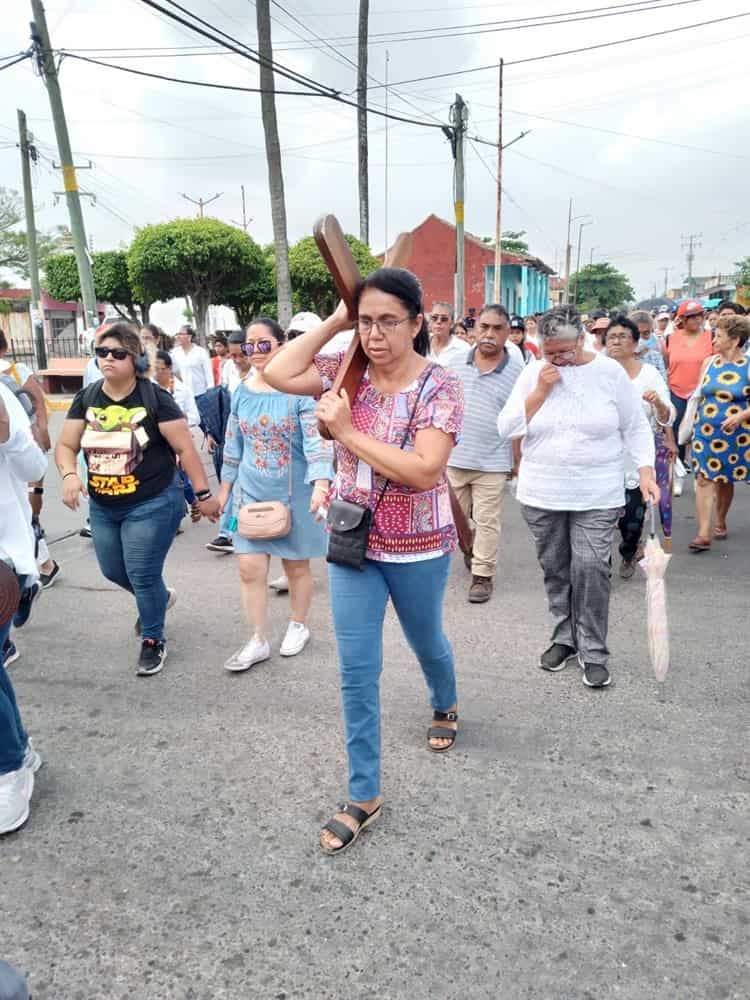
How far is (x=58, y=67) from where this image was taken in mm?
13227

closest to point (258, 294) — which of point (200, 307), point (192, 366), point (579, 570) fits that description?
point (200, 307)

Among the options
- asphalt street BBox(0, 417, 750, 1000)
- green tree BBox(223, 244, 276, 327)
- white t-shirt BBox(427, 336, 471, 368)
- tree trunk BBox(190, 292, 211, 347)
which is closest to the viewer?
asphalt street BBox(0, 417, 750, 1000)

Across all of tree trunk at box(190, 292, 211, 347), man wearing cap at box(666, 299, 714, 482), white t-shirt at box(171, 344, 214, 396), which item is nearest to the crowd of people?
man wearing cap at box(666, 299, 714, 482)

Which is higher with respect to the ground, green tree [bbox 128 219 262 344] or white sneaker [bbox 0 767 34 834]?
green tree [bbox 128 219 262 344]

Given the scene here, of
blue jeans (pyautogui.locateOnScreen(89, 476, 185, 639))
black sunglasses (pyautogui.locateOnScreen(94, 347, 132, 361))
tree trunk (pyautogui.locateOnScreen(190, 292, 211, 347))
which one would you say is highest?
tree trunk (pyautogui.locateOnScreen(190, 292, 211, 347))

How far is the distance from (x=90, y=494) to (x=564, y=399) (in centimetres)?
243

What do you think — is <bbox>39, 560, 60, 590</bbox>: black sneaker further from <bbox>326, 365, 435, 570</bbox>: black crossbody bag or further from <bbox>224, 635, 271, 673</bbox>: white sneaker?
<bbox>326, 365, 435, 570</bbox>: black crossbody bag

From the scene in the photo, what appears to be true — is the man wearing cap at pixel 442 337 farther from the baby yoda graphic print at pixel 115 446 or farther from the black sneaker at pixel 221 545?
the baby yoda graphic print at pixel 115 446

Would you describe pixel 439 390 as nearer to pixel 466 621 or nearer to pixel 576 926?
pixel 576 926

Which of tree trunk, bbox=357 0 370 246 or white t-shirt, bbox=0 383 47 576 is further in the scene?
tree trunk, bbox=357 0 370 246

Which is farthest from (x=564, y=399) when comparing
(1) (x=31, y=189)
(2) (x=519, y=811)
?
(1) (x=31, y=189)

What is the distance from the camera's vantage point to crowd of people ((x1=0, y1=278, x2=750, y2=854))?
2.55 meters

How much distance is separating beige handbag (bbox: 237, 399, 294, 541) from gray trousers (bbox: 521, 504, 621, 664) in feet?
4.17

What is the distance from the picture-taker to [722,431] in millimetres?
6066
